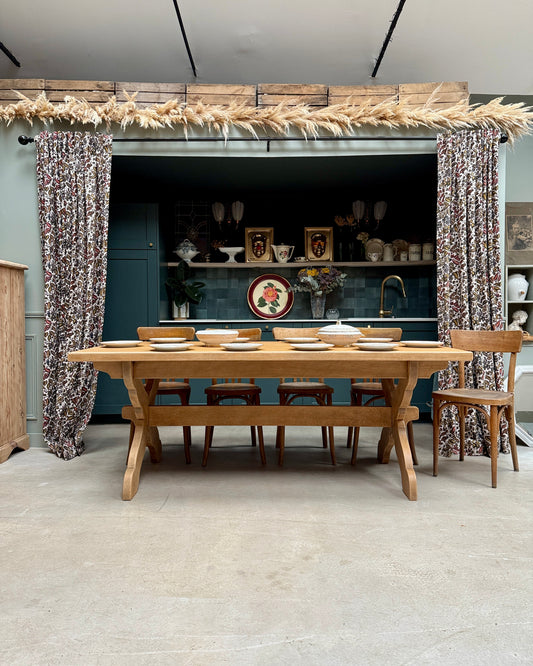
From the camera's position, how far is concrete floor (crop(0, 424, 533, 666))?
5.04 ft

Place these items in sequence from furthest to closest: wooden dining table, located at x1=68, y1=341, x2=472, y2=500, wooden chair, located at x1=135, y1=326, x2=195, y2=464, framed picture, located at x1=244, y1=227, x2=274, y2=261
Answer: framed picture, located at x1=244, y1=227, x2=274, y2=261, wooden chair, located at x1=135, y1=326, x2=195, y2=464, wooden dining table, located at x1=68, y1=341, x2=472, y2=500

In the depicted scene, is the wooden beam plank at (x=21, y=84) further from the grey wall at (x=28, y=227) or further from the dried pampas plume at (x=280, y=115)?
the grey wall at (x=28, y=227)

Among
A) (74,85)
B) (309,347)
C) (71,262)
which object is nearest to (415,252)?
(309,347)

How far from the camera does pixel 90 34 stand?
15.0 ft

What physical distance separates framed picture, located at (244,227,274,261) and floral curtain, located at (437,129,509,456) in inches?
90.9

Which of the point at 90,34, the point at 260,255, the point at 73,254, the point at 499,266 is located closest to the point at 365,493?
the point at 499,266

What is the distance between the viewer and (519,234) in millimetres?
5406

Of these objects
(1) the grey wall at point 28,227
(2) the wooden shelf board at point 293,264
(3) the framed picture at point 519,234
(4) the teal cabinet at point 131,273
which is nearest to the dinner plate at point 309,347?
(1) the grey wall at point 28,227

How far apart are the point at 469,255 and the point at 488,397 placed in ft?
4.09

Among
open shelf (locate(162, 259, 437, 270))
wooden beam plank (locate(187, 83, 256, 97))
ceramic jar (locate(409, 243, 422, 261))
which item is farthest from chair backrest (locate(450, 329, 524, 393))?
wooden beam plank (locate(187, 83, 256, 97))

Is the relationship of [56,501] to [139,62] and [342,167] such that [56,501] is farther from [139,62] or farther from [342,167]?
[139,62]

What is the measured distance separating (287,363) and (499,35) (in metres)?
3.76

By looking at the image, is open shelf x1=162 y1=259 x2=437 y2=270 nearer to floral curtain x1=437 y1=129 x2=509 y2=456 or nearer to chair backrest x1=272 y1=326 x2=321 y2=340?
floral curtain x1=437 y1=129 x2=509 y2=456

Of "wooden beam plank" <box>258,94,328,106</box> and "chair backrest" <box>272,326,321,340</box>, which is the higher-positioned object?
"wooden beam plank" <box>258,94,328,106</box>
